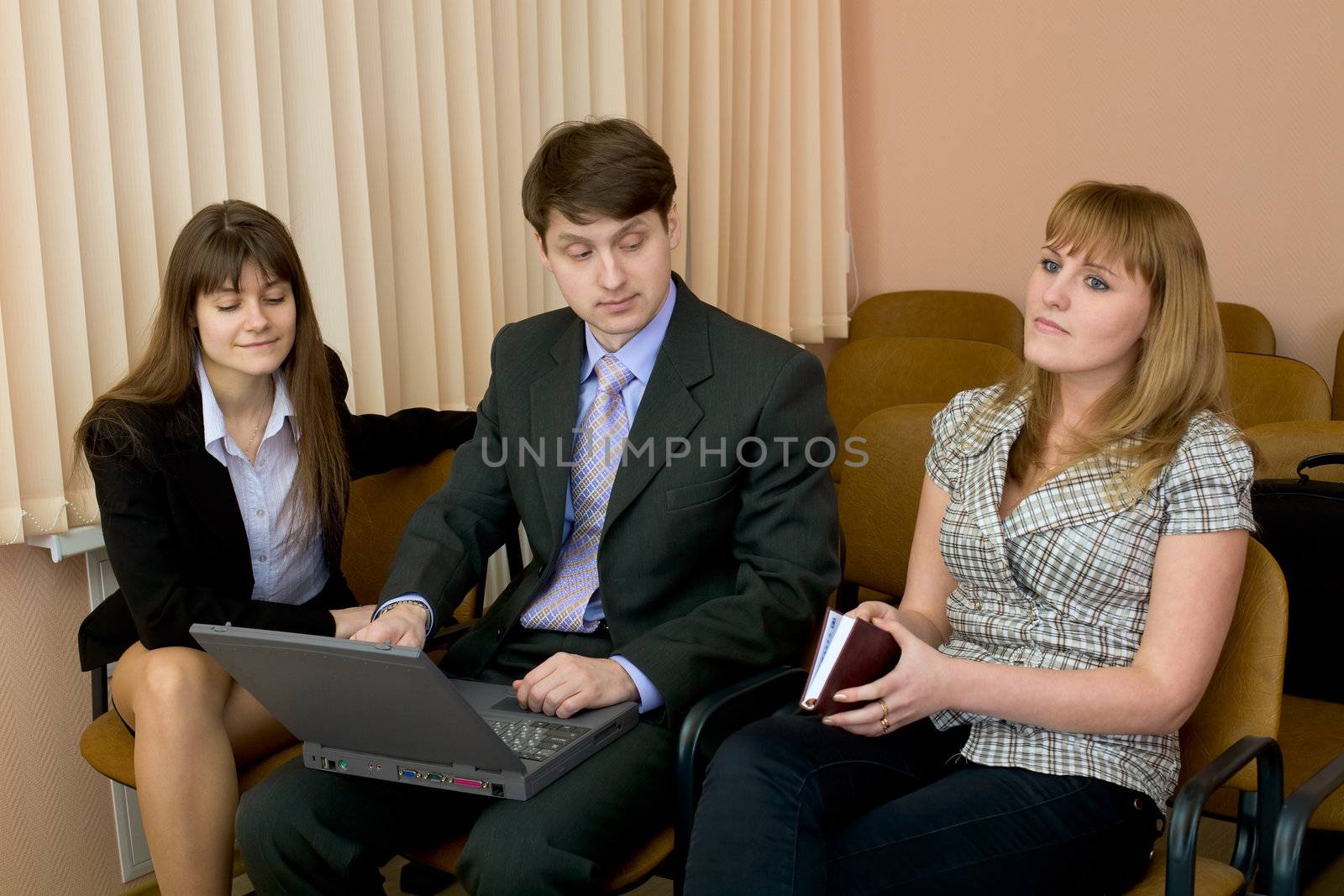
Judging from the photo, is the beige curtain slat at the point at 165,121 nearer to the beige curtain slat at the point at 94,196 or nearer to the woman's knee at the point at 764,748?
the beige curtain slat at the point at 94,196

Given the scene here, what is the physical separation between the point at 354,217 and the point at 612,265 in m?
0.93

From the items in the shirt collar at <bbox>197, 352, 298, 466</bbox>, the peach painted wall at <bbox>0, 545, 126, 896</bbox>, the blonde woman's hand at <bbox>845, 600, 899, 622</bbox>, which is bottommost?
the peach painted wall at <bbox>0, 545, 126, 896</bbox>

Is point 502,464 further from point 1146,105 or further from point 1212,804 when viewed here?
point 1146,105

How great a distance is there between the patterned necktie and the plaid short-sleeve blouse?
0.54 meters

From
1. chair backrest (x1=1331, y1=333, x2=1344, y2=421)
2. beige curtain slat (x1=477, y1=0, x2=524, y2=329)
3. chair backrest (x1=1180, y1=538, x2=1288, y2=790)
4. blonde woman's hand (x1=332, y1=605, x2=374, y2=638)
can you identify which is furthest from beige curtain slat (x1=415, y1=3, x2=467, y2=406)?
chair backrest (x1=1331, y1=333, x2=1344, y2=421)

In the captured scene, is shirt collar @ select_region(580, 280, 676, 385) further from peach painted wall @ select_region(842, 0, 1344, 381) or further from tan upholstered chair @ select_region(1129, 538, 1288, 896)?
peach painted wall @ select_region(842, 0, 1344, 381)

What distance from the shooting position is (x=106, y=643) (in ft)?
6.93

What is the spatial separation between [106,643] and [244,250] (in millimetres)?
703

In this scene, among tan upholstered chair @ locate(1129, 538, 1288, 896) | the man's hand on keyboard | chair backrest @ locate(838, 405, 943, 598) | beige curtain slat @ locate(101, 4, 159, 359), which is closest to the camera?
tan upholstered chair @ locate(1129, 538, 1288, 896)

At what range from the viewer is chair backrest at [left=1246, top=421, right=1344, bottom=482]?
7.09 feet

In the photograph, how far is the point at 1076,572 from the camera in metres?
1.60

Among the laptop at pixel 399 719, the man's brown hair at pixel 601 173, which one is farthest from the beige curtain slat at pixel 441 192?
the laptop at pixel 399 719

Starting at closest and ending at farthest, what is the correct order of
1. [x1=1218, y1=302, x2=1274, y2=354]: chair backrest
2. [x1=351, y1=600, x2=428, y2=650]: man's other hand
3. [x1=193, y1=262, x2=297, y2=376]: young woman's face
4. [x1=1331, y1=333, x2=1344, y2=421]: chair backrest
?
[x1=351, y1=600, x2=428, y2=650]: man's other hand, [x1=193, y1=262, x2=297, y2=376]: young woman's face, [x1=1331, y1=333, x2=1344, y2=421]: chair backrest, [x1=1218, y1=302, x2=1274, y2=354]: chair backrest

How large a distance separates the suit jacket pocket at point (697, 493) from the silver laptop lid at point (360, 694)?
481 mm
